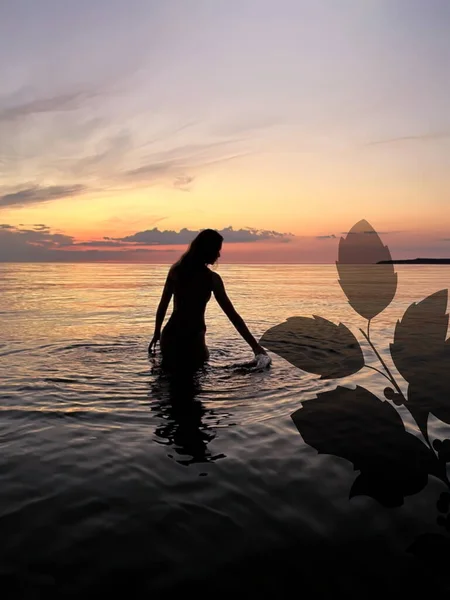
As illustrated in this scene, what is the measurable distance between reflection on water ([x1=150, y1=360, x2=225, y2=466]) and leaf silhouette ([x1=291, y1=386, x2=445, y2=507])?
1042 millimetres

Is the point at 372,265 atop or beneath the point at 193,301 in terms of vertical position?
atop

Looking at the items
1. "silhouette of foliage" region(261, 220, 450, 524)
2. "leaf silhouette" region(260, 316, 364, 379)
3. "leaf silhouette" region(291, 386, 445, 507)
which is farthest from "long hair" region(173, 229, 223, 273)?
"leaf silhouette" region(291, 386, 445, 507)

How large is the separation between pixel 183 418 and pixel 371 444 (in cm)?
217

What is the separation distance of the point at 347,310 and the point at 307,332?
335 inches

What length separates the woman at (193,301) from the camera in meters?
8.06

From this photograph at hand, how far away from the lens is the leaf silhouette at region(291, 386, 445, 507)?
3.73 meters

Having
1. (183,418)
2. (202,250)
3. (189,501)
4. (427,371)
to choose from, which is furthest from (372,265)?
(427,371)

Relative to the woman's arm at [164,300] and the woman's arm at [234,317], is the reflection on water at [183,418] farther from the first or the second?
the woman's arm at [164,300]

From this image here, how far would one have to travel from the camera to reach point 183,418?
5656 millimetres

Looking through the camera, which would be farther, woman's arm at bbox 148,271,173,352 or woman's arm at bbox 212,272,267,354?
woman's arm at bbox 148,271,173,352

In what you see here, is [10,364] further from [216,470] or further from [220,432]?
[216,470]

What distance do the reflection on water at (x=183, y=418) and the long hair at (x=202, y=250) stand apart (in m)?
1.89

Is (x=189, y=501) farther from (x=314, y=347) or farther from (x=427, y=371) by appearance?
(x=314, y=347)

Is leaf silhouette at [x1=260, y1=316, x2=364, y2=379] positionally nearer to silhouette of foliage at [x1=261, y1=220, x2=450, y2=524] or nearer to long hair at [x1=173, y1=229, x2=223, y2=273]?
silhouette of foliage at [x1=261, y1=220, x2=450, y2=524]
